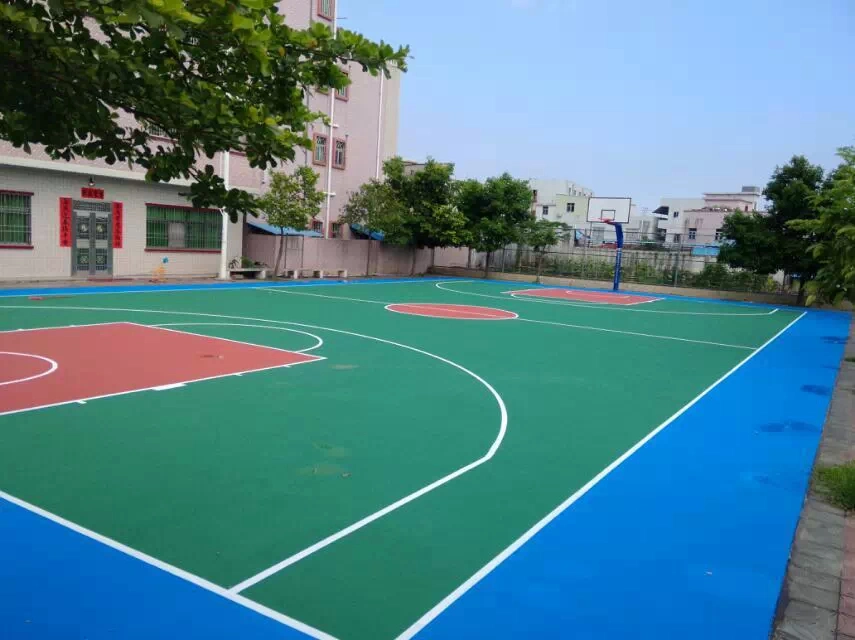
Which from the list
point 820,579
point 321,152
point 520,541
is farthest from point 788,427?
point 321,152

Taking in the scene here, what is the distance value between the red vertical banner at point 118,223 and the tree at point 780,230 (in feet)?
76.4

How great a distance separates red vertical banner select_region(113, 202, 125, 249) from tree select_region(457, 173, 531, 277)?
16.3 metres

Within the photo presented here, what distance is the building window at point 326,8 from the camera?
100ft

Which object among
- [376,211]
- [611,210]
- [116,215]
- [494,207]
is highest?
[611,210]

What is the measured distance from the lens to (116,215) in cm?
2369

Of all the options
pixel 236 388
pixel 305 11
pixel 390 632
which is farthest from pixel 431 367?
pixel 305 11

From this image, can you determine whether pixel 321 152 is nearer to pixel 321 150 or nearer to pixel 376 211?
pixel 321 150

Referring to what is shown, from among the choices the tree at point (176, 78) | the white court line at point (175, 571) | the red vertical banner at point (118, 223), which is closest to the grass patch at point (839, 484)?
the white court line at point (175, 571)

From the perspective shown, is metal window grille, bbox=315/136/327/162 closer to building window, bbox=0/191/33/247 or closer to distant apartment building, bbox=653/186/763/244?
building window, bbox=0/191/33/247

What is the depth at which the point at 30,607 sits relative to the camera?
405 cm

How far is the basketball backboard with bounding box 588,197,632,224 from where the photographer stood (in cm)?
3641

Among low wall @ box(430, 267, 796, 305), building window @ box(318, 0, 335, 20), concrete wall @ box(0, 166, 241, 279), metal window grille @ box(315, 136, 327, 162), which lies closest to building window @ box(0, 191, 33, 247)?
concrete wall @ box(0, 166, 241, 279)

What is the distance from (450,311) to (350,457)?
44.7 ft

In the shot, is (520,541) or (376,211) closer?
(520,541)
